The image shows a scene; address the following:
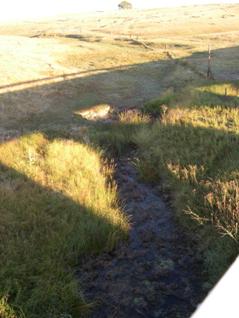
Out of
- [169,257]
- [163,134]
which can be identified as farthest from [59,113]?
[169,257]

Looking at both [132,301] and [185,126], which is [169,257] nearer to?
[132,301]

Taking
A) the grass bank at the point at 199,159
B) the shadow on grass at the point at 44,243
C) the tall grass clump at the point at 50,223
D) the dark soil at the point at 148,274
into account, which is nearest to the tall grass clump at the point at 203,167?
the grass bank at the point at 199,159

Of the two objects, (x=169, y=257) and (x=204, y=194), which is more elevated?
(x=204, y=194)

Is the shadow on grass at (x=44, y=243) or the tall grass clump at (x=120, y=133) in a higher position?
the shadow on grass at (x=44, y=243)

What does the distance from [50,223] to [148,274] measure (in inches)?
72.3

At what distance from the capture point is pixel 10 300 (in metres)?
5.02

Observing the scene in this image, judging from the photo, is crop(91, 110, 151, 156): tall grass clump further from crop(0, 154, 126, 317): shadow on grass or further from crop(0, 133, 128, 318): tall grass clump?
crop(0, 154, 126, 317): shadow on grass

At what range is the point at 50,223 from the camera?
22.4ft

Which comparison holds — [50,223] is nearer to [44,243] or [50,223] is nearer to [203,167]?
[44,243]

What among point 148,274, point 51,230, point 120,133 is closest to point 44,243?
point 51,230

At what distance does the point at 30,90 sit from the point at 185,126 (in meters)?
10.3

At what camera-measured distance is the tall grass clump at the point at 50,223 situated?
203 inches

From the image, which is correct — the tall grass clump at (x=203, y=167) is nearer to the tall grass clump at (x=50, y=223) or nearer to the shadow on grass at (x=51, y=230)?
the shadow on grass at (x=51, y=230)

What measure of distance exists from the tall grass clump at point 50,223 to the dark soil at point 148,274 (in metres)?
0.28
